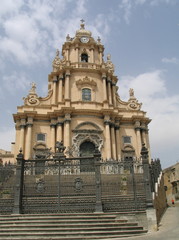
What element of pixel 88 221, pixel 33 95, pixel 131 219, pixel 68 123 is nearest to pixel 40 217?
pixel 88 221

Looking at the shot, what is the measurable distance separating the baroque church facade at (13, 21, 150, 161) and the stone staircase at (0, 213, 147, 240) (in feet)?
45.4

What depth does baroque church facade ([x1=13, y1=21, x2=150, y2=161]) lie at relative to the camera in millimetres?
26266

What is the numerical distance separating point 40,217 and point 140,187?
6193 millimetres

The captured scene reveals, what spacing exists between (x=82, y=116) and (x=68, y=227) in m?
18.1

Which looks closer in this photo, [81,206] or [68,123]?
[81,206]

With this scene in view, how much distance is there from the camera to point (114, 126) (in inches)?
1096

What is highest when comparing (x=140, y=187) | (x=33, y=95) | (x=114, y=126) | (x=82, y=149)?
(x=33, y=95)

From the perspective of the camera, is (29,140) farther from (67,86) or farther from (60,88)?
(67,86)

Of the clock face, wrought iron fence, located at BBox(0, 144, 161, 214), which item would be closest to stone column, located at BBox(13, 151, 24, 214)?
wrought iron fence, located at BBox(0, 144, 161, 214)

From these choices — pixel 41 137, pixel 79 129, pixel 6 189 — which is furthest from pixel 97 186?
pixel 41 137

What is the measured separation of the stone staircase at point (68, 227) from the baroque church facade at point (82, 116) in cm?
1385

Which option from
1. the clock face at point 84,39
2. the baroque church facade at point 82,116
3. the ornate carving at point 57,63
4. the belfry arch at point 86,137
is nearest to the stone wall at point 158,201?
the baroque church facade at point 82,116

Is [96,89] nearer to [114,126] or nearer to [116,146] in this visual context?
[114,126]

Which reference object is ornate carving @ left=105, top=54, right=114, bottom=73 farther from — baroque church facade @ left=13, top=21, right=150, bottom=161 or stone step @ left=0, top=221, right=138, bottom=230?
stone step @ left=0, top=221, right=138, bottom=230
